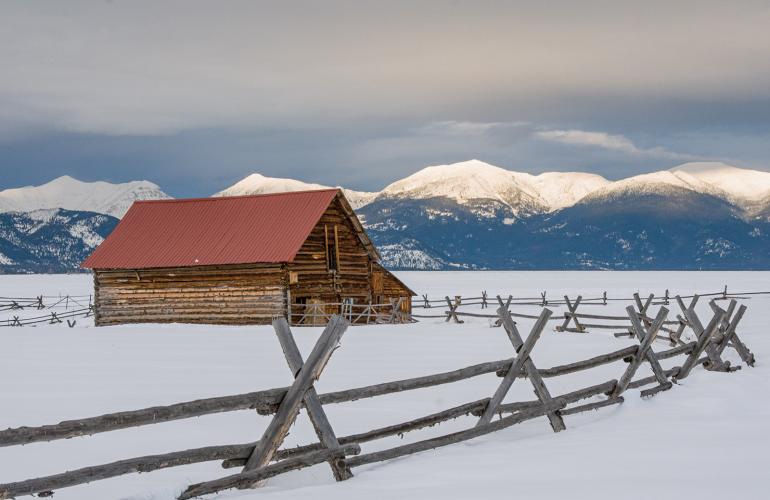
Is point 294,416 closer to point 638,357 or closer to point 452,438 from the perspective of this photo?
point 452,438

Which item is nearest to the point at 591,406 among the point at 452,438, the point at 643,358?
the point at 643,358

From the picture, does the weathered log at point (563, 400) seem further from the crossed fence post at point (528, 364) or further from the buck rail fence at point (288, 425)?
the crossed fence post at point (528, 364)

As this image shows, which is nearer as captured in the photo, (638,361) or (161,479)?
(161,479)

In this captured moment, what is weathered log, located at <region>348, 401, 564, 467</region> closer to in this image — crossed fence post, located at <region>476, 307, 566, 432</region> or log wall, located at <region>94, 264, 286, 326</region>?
crossed fence post, located at <region>476, 307, 566, 432</region>

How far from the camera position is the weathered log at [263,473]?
804 cm

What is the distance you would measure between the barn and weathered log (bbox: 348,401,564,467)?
85.9ft

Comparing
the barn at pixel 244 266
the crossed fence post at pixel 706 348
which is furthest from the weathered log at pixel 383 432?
the barn at pixel 244 266

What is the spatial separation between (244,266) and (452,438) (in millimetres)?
29487

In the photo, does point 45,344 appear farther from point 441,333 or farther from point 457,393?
point 457,393

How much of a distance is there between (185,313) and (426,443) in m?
31.2

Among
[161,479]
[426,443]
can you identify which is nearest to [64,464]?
[161,479]

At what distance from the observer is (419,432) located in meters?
12.3

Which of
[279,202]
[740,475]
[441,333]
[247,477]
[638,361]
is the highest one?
[279,202]

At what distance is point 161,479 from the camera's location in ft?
31.4
